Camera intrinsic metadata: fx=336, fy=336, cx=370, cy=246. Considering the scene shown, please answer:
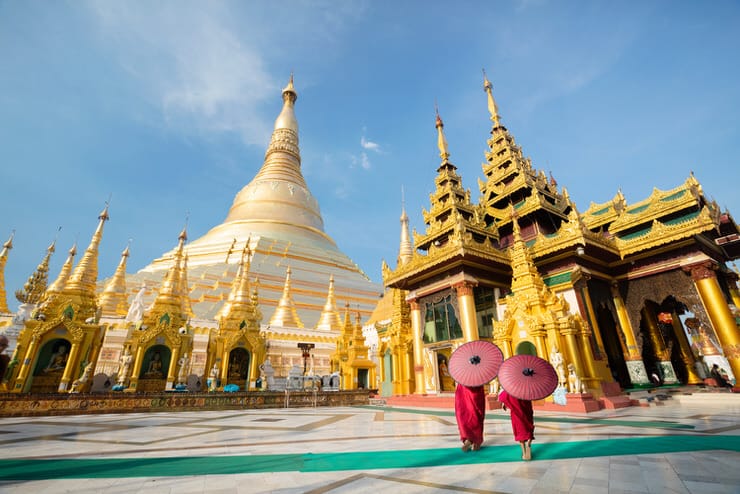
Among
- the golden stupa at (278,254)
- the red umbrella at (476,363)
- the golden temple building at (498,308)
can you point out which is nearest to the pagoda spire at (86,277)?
the golden temple building at (498,308)

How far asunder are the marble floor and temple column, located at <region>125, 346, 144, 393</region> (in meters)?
9.12

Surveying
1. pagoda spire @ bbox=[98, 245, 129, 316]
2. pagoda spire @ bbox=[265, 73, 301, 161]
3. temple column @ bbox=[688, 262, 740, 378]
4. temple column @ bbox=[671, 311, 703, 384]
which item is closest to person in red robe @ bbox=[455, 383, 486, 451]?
temple column @ bbox=[688, 262, 740, 378]

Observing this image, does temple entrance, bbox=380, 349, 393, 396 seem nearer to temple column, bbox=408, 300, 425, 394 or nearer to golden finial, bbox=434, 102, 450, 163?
temple column, bbox=408, 300, 425, 394

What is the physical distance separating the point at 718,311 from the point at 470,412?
10912mm

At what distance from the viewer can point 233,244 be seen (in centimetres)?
3303

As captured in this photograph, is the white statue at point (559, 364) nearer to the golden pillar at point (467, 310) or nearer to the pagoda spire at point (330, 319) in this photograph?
the golden pillar at point (467, 310)

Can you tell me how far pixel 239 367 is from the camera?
16.8 m

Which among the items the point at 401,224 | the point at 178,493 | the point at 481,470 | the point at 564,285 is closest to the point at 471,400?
the point at 481,470

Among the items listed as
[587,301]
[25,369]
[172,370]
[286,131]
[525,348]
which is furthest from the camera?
[286,131]

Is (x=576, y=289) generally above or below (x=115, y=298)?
below

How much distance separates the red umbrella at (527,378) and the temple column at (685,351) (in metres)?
14.0

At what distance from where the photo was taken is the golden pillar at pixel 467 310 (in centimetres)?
1136

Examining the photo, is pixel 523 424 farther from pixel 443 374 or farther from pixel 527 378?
pixel 443 374

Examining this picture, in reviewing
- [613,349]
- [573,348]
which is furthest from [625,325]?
[573,348]
